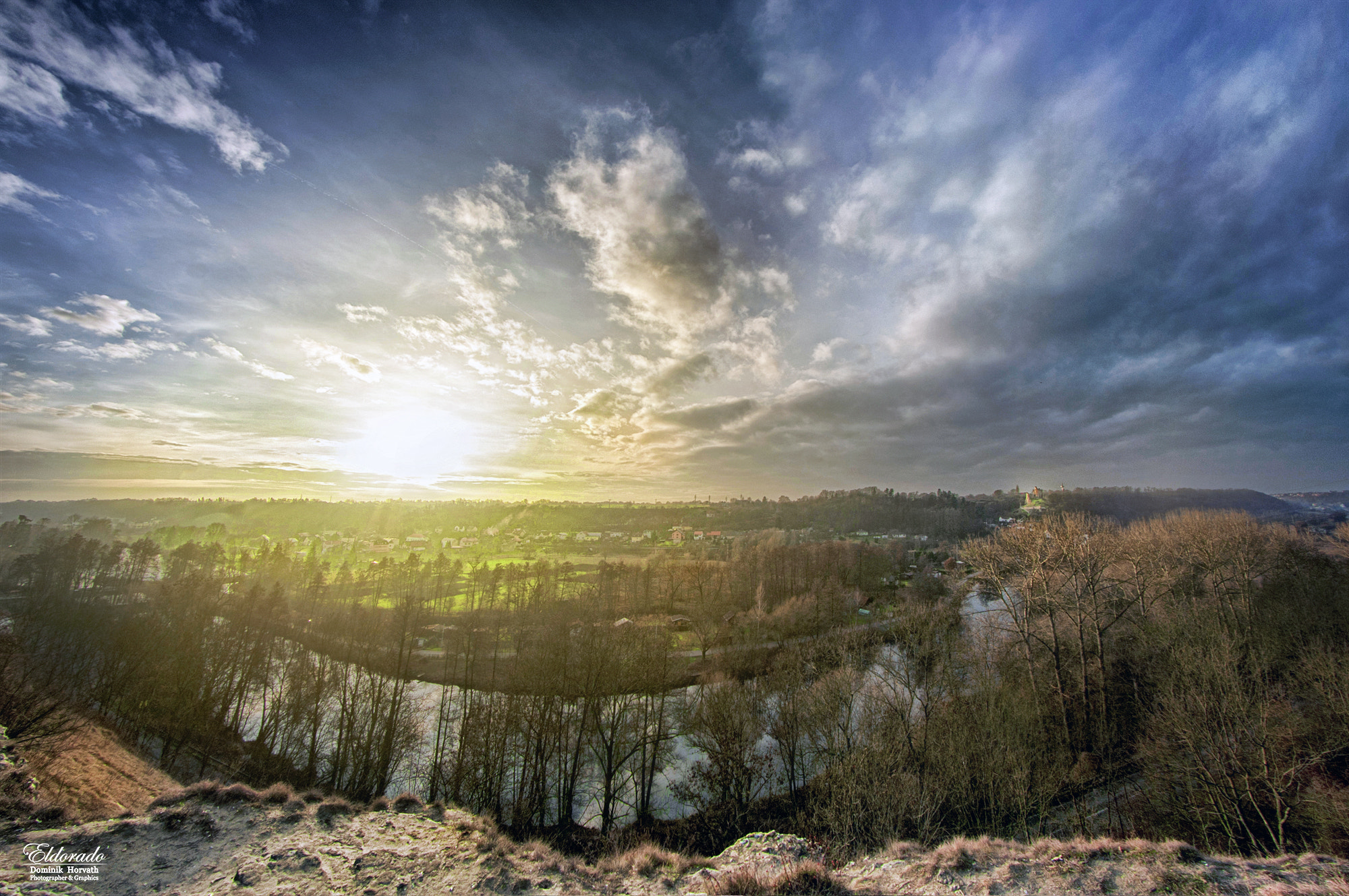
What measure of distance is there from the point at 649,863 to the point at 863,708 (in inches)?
600

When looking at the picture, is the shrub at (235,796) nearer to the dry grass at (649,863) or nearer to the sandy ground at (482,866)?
the sandy ground at (482,866)

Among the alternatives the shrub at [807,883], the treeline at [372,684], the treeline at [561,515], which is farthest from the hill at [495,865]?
the treeline at [561,515]

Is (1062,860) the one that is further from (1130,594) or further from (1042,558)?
(1130,594)

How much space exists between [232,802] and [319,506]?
150 meters

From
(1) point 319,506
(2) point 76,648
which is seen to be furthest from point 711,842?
(1) point 319,506

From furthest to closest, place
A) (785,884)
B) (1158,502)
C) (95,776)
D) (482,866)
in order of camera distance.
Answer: (1158,502) < (95,776) < (482,866) < (785,884)

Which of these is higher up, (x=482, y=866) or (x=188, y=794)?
(x=188, y=794)

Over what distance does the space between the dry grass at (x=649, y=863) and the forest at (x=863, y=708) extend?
493cm

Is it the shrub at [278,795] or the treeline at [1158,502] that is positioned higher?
the treeline at [1158,502]

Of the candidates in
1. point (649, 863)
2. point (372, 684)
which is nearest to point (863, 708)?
point (649, 863)

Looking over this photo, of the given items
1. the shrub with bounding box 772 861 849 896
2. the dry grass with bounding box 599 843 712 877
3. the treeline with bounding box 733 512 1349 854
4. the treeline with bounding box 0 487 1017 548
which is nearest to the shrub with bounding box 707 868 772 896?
the shrub with bounding box 772 861 849 896

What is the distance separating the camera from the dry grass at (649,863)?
9711 mm

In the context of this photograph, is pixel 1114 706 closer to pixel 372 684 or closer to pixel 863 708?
pixel 863 708

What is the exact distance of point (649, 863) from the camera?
998cm
